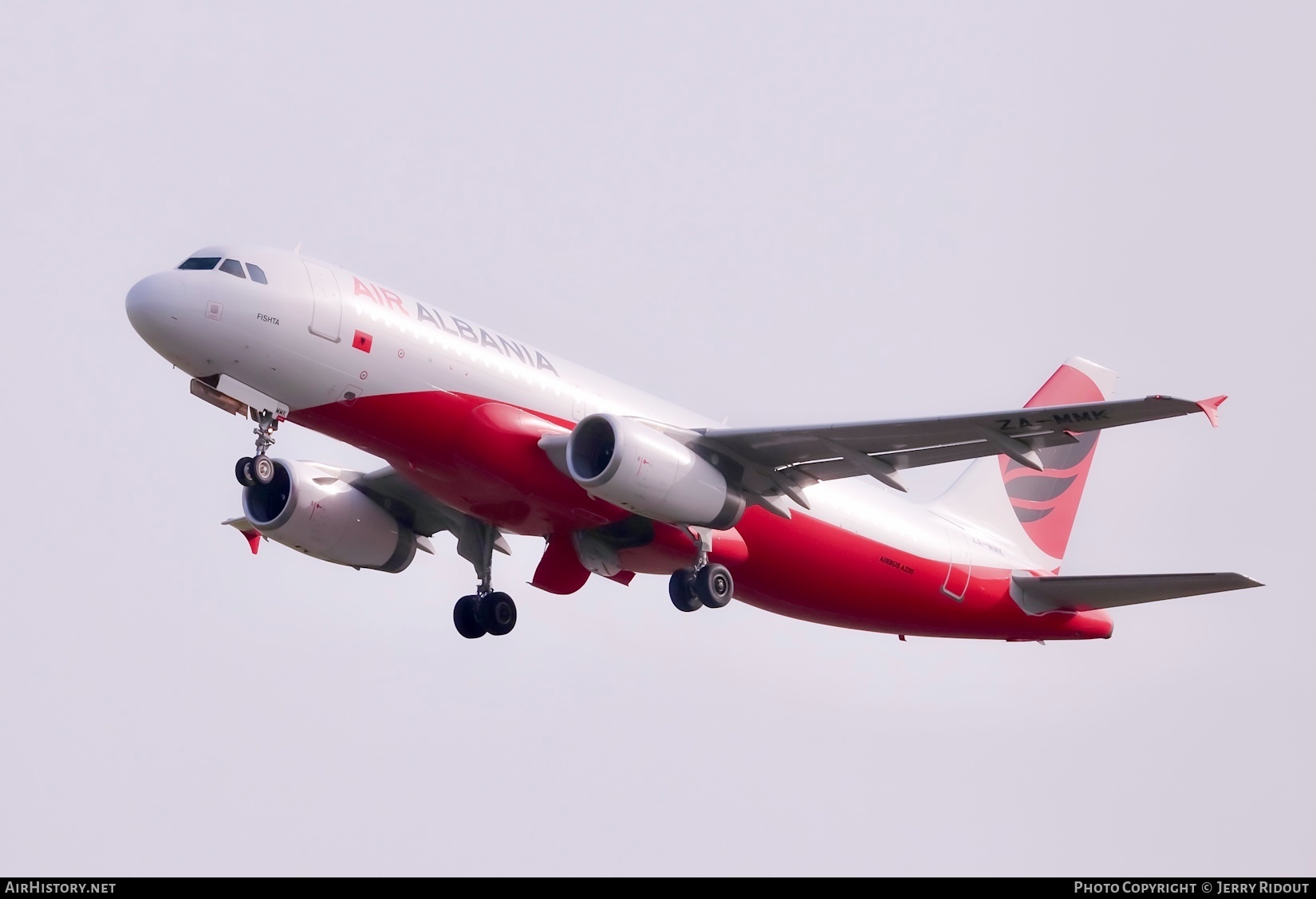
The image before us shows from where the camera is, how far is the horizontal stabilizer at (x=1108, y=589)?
3019 cm

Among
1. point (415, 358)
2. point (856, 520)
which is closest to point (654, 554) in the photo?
point (856, 520)

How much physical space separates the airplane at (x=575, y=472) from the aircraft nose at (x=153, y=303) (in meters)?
0.04

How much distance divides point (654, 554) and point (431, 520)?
18.9ft

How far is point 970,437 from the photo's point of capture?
91.0 feet

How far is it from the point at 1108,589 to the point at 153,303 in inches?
786

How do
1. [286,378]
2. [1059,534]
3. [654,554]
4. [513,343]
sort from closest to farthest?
[286,378]
[513,343]
[654,554]
[1059,534]

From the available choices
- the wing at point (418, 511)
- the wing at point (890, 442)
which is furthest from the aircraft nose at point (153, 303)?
the wing at point (890, 442)

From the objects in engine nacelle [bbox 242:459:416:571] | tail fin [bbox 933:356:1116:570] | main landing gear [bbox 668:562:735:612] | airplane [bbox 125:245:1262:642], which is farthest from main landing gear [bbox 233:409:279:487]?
tail fin [bbox 933:356:1116:570]

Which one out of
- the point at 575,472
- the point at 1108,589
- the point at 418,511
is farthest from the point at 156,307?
the point at 1108,589

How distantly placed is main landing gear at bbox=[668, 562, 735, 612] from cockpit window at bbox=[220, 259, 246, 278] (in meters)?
9.72

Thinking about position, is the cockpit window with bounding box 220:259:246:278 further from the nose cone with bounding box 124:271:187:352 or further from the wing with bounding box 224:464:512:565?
the wing with bounding box 224:464:512:565

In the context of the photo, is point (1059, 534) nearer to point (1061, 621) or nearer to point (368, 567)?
point (1061, 621)

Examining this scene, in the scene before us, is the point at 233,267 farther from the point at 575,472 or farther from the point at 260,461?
the point at 575,472

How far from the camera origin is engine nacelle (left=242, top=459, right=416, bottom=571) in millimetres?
32094
